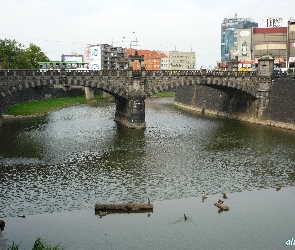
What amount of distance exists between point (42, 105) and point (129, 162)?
51.5 m

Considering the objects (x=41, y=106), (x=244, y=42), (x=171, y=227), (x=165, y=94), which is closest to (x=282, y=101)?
(x=171, y=227)

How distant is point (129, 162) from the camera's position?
41.3 meters

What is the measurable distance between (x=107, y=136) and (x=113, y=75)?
9.90 metres

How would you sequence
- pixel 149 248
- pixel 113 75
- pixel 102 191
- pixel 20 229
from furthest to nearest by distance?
1. pixel 113 75
2. pixel 102 191
3. pixel 20 229
4. pixel 149 248

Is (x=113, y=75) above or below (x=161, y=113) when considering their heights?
above

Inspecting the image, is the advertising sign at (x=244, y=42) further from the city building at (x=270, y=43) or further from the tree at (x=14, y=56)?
the tree at (x=14, y=56)

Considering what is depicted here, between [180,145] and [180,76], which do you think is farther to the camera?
[180,76]

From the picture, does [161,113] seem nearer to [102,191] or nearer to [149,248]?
[102,191]

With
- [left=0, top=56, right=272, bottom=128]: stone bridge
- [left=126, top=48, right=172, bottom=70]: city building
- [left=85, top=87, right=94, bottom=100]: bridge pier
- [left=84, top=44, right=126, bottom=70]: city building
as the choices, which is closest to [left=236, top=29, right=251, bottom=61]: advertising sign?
[left=85, top=87, right=94, bottom=100]: bridge pier

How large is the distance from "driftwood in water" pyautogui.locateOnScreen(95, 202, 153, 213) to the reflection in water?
1508mm

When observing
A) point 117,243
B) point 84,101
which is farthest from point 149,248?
point 84,101

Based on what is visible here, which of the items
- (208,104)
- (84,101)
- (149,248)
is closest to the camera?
(149,248)

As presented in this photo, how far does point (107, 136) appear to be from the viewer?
5578 cm

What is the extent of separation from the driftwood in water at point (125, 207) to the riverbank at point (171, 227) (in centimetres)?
46
